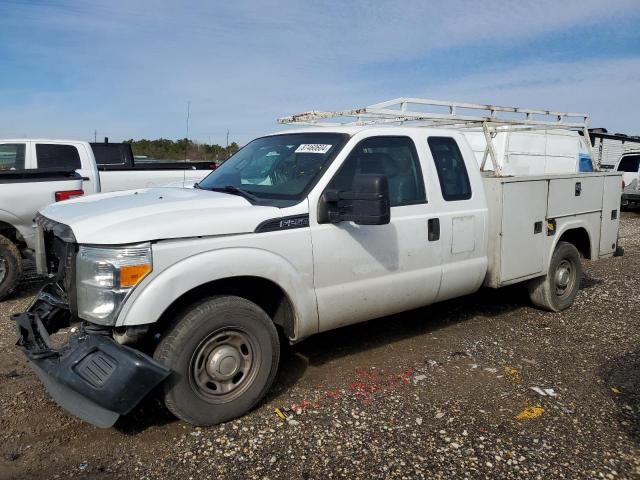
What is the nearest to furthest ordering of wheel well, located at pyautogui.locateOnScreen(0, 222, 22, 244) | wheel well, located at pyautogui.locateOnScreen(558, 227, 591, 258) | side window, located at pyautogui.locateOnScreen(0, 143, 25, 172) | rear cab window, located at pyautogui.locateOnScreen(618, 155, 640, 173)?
wheel well, located at pyautogui.locateOnScreen(558, 227, 591, 258) < wheel well, located at pyautogui.locateOnScreen(0, 222, 22, 244) < side window, located at pyautogui.locateOnScreen(0, 143, 25, 172) < rear cab window, located at pyautogui.locateOnScreen(618, 155, 640, 173)

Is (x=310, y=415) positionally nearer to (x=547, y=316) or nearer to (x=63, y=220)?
(x=63, y=220)

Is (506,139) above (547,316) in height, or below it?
above

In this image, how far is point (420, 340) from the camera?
5.31m

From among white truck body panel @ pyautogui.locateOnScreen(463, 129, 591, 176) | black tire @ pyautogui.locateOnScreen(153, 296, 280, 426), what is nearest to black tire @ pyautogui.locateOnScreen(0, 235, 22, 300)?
black tire @ pyautogui.locateOnScreen(153, 296, 280, 426)

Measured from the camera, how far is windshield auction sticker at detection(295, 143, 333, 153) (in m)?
4.27

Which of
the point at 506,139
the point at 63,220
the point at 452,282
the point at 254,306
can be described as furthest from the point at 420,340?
the point at 506,139

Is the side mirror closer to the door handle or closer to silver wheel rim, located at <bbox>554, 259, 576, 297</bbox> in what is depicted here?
the door handle

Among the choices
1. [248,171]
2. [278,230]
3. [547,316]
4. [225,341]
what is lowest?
[547,316]

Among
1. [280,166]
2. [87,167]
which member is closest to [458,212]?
[280,166]

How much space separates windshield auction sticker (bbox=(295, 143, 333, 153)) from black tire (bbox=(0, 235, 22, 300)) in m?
4.04

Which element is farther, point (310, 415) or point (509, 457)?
point (310, 415)

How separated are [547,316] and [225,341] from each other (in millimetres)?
4033

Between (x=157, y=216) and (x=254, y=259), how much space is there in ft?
2.16

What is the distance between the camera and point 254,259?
3584mm
